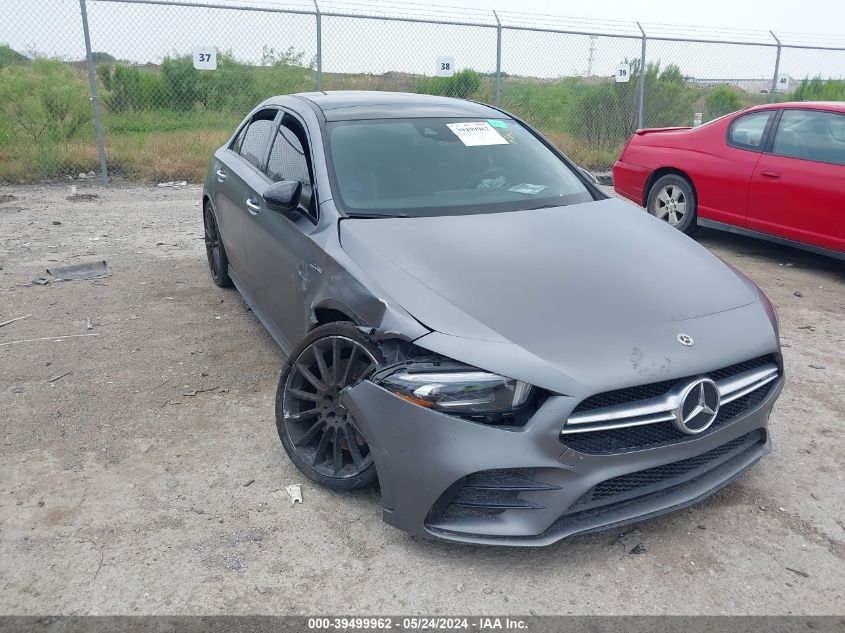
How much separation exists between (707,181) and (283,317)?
4.92 meters

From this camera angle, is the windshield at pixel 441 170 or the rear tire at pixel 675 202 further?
the rear tire at pixel 675 202

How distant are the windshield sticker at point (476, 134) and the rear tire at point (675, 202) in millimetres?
3513

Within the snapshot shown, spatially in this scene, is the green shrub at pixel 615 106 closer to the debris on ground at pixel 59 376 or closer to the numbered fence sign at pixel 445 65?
the numbered fence sign at pixel 445 65

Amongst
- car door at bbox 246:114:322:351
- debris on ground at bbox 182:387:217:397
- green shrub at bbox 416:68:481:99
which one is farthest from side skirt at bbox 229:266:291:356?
green shrub at bbox 416:68:481:99

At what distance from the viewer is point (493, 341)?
8.39 ft

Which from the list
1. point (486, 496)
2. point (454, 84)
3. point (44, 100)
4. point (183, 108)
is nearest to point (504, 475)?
point (486, 496)

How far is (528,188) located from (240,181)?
6.23 feet

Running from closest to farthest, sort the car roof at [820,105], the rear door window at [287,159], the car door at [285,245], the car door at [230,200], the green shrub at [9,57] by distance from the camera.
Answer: the car door at [285,245] → the rear door window at [287,159] → the car door at [230,200] → the car roof at [820,105] → the green shrub at [9,57]

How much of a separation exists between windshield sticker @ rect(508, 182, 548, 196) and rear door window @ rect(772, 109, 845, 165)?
11.6ft

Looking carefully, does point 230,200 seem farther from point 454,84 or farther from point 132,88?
point 454,84

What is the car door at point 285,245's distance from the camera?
137 inches

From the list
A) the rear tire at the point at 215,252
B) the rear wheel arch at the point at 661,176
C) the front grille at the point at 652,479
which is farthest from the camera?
the rear wheel arch at the point at 661,176

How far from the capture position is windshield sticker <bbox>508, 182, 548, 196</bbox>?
388cm

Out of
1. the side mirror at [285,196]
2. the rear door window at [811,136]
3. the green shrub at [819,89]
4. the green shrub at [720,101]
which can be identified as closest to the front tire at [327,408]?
the side mirror at [285,196]
